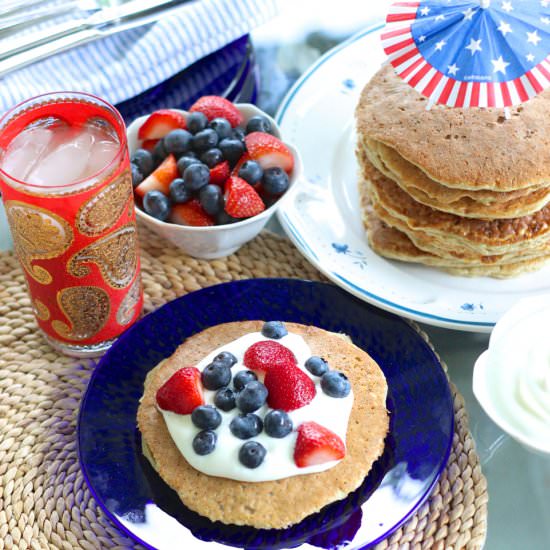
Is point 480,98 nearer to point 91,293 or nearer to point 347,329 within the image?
point 347,329

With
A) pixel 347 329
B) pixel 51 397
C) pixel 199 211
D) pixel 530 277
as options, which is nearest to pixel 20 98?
pixel 199 211

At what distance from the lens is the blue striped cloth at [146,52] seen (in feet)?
7.02

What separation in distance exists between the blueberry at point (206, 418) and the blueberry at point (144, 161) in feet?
2.12

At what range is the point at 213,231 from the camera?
1834 millimetres

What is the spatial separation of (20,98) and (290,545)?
1.25m

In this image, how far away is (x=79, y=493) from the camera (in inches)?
61.9

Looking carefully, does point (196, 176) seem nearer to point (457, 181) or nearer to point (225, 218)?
point (225, 218)

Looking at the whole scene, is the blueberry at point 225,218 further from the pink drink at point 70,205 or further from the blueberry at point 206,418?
the blueberry at point 206,418

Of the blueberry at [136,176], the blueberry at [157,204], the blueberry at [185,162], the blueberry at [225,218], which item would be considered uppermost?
the blueberry at [185,162]

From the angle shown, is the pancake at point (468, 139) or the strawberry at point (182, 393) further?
the pancake at point (468, 139)

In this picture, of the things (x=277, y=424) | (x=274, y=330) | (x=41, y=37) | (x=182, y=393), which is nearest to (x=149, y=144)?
(x=41, y=37)

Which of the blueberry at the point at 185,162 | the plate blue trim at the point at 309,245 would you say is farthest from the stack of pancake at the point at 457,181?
the blueberry at the point at 185,162

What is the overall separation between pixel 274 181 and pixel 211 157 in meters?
0.15

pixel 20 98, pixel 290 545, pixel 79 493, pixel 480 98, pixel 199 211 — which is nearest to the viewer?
pixel 290 545
